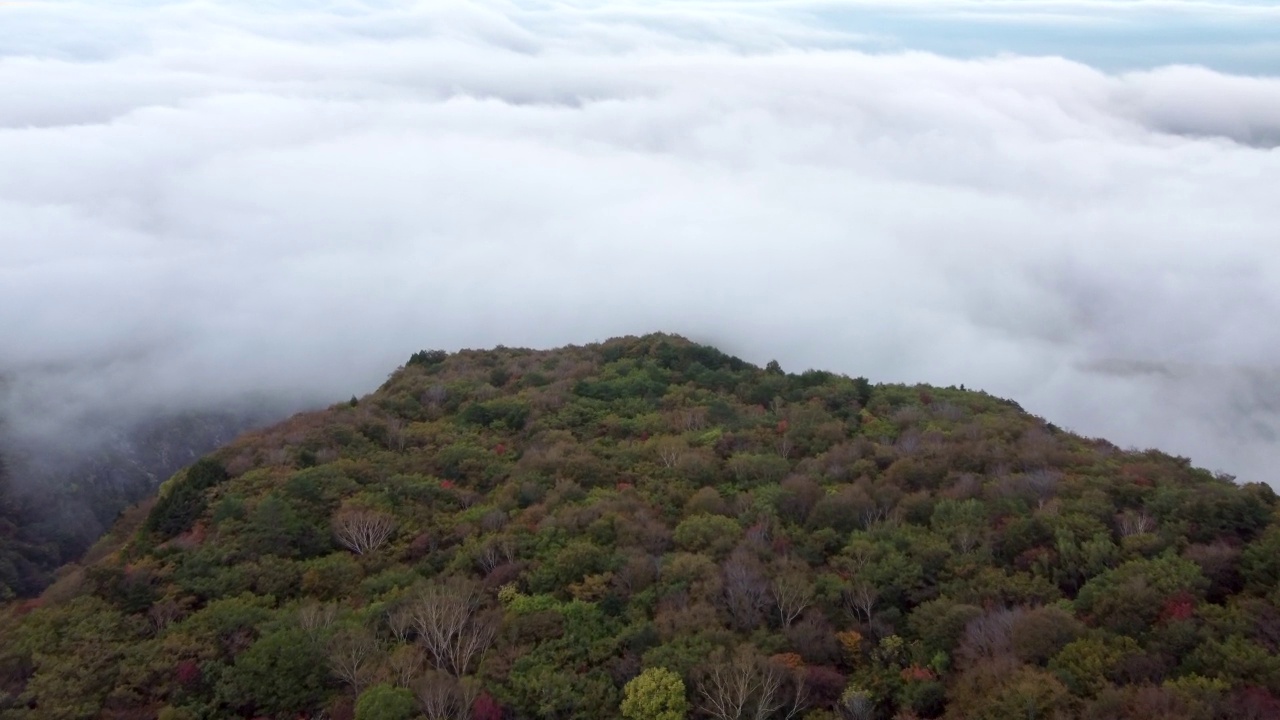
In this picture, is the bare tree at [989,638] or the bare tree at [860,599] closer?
the bare tree at [989,638]

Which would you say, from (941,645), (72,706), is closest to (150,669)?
(72,706)

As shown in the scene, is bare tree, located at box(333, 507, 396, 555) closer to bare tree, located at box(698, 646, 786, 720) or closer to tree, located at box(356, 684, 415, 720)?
tree, located at box(356, 684, 415, 720)

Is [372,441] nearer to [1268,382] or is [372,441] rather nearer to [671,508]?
[671,508]

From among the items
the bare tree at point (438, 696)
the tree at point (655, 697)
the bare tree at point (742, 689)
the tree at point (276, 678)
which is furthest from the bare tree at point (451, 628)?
the bare tree at point (742, 689)

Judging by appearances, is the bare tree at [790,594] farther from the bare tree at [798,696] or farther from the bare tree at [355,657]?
the bare tree at [355,657]

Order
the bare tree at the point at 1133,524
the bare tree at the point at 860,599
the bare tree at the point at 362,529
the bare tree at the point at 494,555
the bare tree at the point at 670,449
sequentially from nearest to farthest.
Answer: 1. the bare tree at the point at 860,599
2. the bare tree at the point at 1133,524
3. the bare tree at the point at 494,555
4. the bare tree at the point at 362,529
5. the bare tree at the point at 670,449

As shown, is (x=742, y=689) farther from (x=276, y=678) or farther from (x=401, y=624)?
(x=276, y=678)

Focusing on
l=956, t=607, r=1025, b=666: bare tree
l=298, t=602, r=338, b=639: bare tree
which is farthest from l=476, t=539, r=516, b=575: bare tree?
l=956, t=607, r=1025, b=666: bare tree
